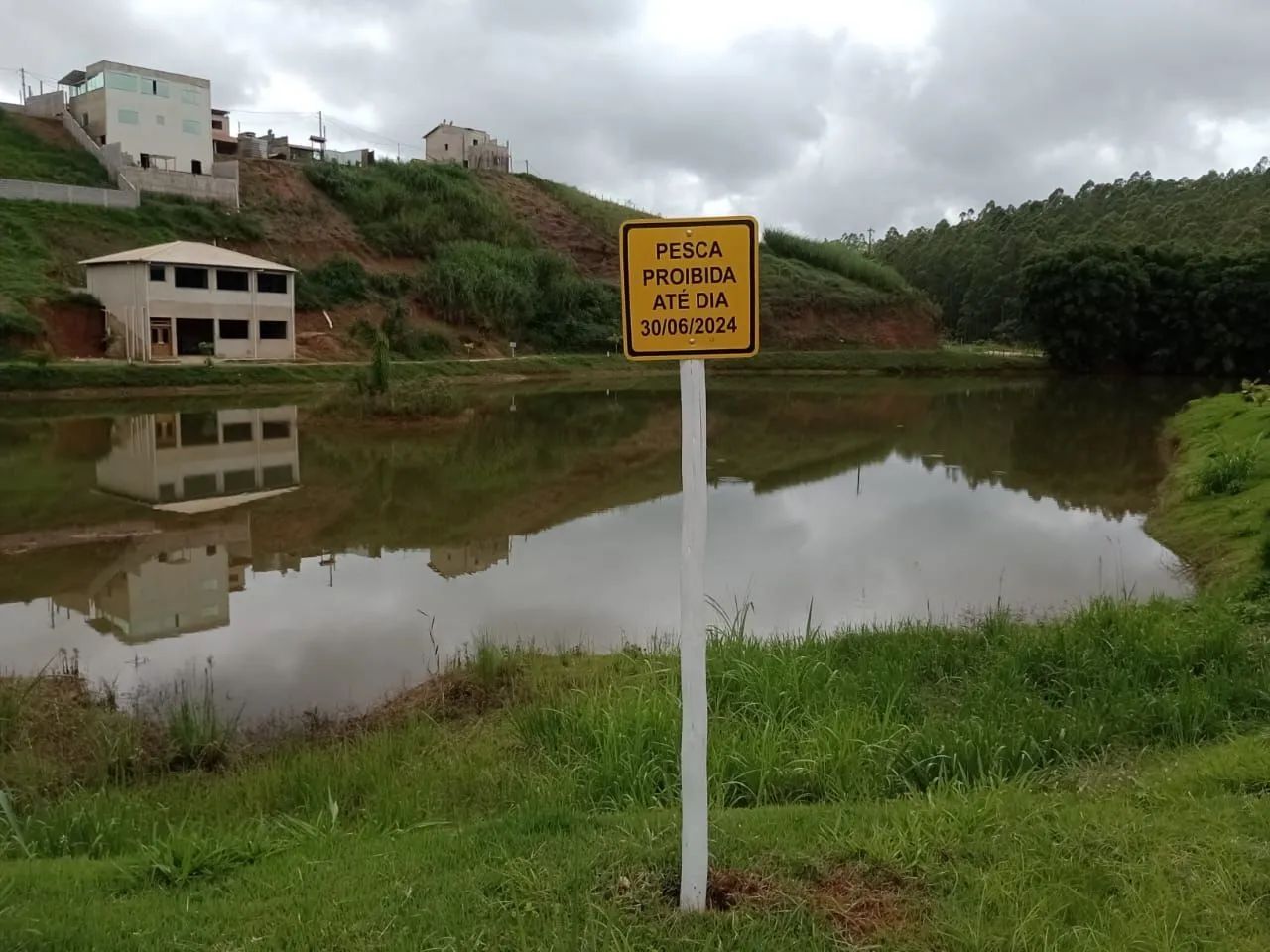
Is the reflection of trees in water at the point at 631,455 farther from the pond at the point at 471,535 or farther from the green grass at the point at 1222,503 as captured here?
the green grass at the point at 1222,503

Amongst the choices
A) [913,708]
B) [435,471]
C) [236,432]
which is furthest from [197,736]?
[236,432]

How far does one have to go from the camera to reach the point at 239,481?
1540cm

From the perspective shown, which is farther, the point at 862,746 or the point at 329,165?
the point at 329,165

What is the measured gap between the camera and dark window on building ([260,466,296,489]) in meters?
15.3

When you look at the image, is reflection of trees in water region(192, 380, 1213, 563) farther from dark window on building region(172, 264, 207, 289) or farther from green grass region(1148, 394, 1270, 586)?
dark window on building region(172, 264, 207, 289)

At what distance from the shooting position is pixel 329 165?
48500mm

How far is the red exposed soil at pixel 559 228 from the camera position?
175ft

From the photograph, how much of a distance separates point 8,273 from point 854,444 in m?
26.8

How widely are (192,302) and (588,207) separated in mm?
29299

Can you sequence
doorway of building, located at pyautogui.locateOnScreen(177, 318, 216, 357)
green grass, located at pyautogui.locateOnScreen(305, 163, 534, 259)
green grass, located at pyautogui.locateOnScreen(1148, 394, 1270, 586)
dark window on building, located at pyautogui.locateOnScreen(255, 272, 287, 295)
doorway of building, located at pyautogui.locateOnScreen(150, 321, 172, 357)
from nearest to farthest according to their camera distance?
green grass, located at pyautogui.locateOnScreen(1148, 394, 1270, 586)
doorway of building, located at pyautogui.locateOnScreen(150, 321, 172, 357)
doorway of building, located at pyautogui.locateOnScreen(177, 318, 216, 357)
dark window on building, located at pyautogui.locateOnScreen(255, 272, 287, 295)
green grass, located at pyautogui.locateOnScreen(305, 163, 534, 259)

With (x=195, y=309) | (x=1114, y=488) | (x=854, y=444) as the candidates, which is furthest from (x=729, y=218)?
(x=195, y=309)

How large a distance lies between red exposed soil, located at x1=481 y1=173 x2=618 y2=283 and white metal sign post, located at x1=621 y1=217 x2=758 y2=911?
5003cm

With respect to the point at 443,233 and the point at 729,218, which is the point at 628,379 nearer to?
the point at 443,233

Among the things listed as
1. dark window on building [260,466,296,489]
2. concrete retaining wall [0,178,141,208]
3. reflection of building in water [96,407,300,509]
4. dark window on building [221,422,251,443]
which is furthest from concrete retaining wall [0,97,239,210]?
dark window on building [260,466,296,489]
